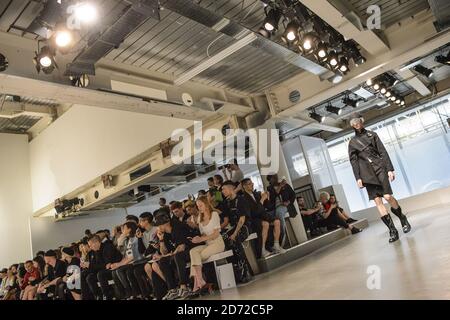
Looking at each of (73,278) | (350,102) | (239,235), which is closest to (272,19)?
(239,235)

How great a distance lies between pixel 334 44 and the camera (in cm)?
567

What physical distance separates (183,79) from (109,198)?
6.34 meters

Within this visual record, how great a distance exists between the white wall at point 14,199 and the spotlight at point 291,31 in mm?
10292

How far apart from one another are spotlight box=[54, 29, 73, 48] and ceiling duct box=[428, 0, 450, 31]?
4719mm

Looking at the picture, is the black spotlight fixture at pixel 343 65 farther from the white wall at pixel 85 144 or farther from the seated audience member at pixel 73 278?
the seated audience member at pixel 73 278

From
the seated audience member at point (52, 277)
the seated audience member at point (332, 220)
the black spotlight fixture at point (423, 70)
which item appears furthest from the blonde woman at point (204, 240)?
the black spotlight fixture at point (423, 70)

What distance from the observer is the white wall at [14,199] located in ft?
35.4

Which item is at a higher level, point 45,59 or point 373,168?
point 45,59

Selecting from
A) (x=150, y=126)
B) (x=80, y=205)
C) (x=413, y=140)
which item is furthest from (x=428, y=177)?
(x=80, y=205)

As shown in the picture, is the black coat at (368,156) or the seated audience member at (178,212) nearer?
the black coat at (368,156)

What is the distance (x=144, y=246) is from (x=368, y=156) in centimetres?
344

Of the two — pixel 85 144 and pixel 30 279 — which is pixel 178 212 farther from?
pixel 85 144

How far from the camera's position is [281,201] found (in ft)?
20.9
